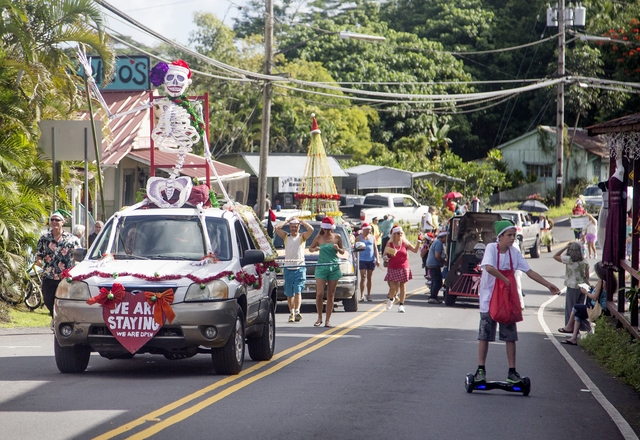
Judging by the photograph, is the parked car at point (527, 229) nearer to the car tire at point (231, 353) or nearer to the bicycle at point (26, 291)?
the bicycle at point (26, 291)

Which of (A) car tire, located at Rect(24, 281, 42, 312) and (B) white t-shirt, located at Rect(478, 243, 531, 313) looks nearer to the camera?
→ (B) white t-shirt, located at Rect(478, 243, 531, 313)

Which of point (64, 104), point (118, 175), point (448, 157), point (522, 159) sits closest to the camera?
point (64, 104)

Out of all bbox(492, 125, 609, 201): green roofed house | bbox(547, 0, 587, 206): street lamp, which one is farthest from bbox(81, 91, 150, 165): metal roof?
bbox(492, 125, 609, 201): green roofed house

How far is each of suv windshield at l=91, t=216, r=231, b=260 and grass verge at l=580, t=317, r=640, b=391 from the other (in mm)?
5078

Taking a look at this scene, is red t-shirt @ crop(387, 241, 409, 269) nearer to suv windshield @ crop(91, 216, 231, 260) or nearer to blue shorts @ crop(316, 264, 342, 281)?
blue shorts @ crop(316, 264, 342, 281)

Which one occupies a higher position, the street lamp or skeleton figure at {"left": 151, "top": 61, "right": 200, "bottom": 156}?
the street lamp

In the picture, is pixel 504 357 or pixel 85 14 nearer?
pixel 504 357

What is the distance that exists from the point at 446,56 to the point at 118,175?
37.3 metres

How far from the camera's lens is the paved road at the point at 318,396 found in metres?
6.34

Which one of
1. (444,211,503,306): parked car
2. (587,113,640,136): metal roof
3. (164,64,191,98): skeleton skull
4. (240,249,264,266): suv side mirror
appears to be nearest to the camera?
(240,249,264,266): suv side mirror

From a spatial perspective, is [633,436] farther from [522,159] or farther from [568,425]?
[522,159]

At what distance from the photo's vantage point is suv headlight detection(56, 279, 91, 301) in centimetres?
812

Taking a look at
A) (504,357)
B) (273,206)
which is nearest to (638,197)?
(504,357)

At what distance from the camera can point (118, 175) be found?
26.3 metres
